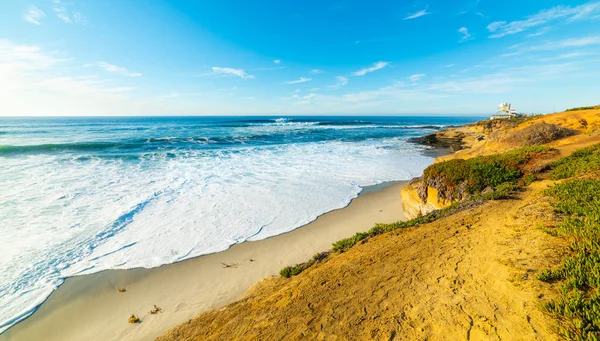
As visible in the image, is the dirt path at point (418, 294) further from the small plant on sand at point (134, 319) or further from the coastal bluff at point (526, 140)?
the coastal bluff at point (526, 140)

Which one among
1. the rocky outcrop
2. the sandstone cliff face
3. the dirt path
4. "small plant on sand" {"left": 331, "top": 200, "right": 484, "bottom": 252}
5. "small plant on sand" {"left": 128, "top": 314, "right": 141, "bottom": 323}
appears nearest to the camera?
the dirt path

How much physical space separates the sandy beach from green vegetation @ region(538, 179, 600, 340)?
5.12 m

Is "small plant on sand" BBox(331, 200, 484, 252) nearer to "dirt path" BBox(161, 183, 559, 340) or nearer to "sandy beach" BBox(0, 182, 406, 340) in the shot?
"dirt path" BBox(161, 183, 559, 340)

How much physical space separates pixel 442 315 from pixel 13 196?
663 inches

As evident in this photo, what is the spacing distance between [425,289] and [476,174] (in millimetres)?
6168

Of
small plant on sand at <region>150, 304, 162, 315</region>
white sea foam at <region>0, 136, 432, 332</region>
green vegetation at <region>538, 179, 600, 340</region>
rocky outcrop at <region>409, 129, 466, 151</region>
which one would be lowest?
small plant on sand at <region>150, 304, 162, 315</region>

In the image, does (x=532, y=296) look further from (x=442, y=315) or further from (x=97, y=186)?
(x=97, y=186)

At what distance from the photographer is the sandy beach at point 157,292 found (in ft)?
16.1

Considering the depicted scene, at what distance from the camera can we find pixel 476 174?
779cm

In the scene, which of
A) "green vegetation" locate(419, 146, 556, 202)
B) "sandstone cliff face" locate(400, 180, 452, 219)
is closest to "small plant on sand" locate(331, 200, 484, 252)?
"green vegetation" locate(419, 146, 556, 202)

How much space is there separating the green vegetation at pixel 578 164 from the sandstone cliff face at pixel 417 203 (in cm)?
→ 292

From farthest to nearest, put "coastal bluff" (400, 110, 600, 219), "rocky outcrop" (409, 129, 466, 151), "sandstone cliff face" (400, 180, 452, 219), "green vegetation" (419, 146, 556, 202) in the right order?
"rocky outcrop" (409, 129, 466, 151)
"coastal bluff" (400, 110, 600, 219)
"sandstone cliff face" (400, 180, 452, 219)
"green vegetation" (419, 146, 556, 202)

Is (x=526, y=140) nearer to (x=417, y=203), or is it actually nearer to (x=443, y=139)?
(x=417, y=203)

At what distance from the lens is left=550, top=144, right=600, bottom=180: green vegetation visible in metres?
6.50
